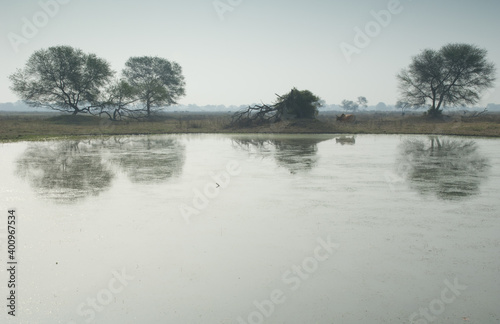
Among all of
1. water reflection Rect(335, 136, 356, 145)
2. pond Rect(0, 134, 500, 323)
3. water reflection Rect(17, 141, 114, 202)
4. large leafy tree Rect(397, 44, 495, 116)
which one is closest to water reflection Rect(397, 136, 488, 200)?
pond Rect(0, 134, 500, 323)

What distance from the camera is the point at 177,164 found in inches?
523

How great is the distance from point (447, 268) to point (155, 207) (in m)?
5.38

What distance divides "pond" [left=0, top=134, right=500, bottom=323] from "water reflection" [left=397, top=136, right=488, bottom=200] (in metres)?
0.11

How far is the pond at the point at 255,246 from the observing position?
3975 millimetres

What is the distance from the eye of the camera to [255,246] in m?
5.61

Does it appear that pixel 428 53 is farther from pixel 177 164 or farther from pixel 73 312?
pixel 73 312

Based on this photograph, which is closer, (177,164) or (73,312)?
(73,312)

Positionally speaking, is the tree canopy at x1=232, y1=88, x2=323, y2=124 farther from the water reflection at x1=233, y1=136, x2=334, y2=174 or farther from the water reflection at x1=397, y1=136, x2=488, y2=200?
the water reflection at x1=397, y1=136, x2=488, y2=200

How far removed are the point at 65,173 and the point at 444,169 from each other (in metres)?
11.8

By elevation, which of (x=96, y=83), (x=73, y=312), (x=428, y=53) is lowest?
(x=73, y=312)

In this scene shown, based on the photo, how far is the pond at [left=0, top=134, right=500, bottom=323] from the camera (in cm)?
397

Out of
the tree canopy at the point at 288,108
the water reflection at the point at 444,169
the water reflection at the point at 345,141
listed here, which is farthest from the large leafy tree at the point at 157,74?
the water reflection at the point at 444,169

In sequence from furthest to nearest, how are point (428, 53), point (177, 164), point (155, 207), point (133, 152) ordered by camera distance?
point (428, 53) → point (133, 152) → point (177, 164) → point (155, 207)

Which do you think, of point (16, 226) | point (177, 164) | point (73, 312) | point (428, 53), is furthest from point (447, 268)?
point (428, 53)
